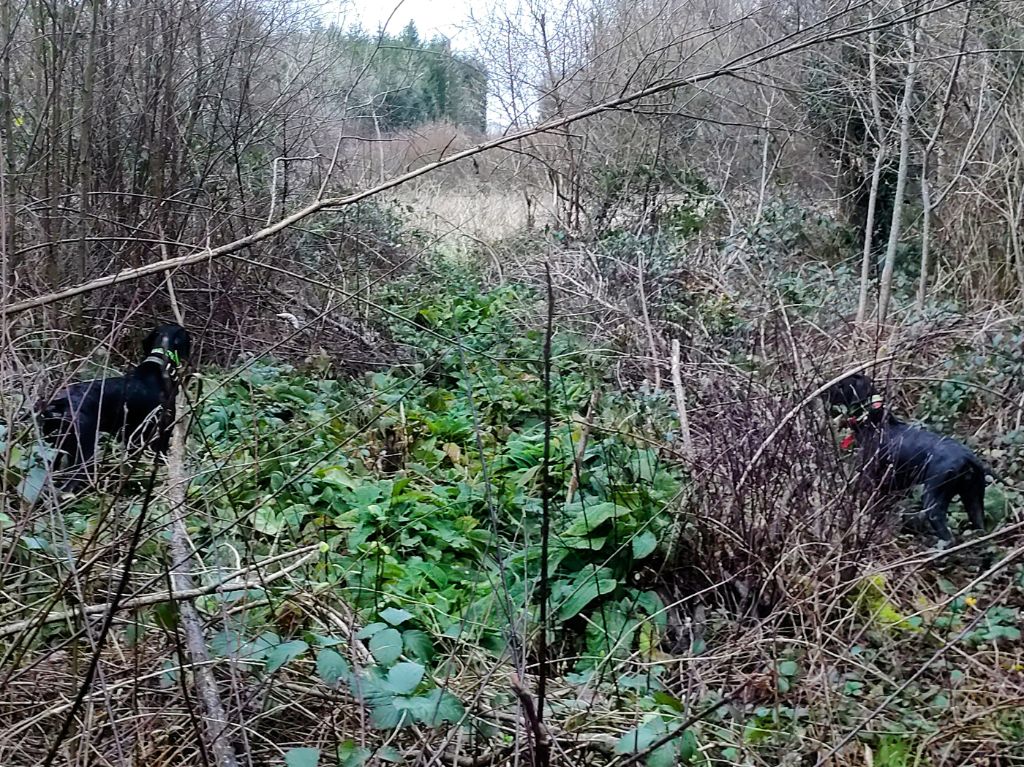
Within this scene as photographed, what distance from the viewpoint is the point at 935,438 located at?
13.7 ft

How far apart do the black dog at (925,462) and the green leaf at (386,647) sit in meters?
2.40

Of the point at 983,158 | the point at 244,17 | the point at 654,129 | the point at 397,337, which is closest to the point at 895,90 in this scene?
the point at 983,158

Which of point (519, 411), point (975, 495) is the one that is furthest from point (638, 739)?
point (519, 411)

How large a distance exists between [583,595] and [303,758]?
177 cm

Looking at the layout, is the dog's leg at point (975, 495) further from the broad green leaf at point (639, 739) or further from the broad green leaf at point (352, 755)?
the broad green leaf at point (352, 755)

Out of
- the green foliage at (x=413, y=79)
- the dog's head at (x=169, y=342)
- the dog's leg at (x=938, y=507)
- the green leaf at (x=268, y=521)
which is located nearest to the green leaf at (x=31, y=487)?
the green leaf at (x=268, y=521)

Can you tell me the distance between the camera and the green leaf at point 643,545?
359 centimetres

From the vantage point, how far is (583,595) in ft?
11.5

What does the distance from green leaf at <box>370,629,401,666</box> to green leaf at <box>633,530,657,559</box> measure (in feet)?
4.87

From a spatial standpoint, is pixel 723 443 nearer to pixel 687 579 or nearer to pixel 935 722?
pixel 687 579

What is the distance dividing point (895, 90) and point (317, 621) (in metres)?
8.25

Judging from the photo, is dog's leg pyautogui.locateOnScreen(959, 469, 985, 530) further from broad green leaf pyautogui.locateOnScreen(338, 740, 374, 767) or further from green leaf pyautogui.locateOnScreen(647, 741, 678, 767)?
broad green leaf pyautogui.locateOnScreen(338, 740, 374, 767)

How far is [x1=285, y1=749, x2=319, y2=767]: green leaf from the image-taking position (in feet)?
6.22

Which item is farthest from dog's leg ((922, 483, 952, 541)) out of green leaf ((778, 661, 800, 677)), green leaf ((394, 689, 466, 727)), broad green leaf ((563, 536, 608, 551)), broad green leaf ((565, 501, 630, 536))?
green leaf ((394, 689, 466, 727))
